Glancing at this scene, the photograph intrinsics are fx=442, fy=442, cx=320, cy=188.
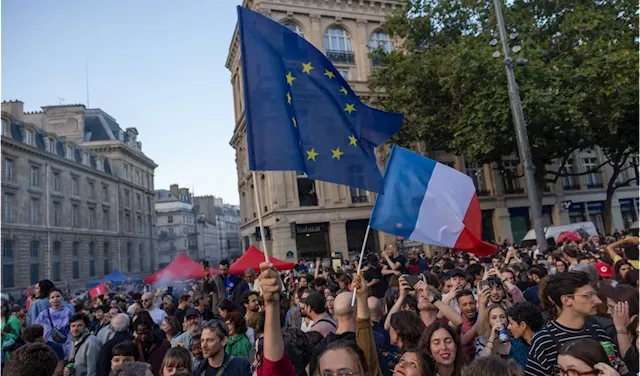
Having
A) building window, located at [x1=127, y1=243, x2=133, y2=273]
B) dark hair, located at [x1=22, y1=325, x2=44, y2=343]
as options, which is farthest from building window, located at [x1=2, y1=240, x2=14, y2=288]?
dark hair, located at [x1=22, y1=325, x2=44, y2=343]

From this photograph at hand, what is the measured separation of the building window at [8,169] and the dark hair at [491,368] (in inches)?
1678

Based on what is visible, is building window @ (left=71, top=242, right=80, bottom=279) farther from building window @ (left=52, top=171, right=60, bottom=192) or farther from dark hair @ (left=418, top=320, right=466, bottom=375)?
dark hair @ (left=418, top=320, right=466, bottom=375)

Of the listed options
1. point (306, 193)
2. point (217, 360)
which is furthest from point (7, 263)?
point (217, 360)

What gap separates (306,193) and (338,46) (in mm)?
9906

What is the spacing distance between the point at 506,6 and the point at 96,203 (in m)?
46.6

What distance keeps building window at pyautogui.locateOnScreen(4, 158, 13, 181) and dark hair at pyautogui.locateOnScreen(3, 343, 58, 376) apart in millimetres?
40542

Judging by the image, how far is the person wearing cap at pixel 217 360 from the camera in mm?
3768

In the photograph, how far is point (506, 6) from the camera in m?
20.4

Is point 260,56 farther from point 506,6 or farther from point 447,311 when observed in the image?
point 506,6

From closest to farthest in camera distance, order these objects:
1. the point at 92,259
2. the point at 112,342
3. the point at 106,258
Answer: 1. the point at 112,342
2. the point at 92,259
3. the point at 106,258

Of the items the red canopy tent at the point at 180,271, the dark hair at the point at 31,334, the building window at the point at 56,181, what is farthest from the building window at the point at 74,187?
the dark hair at the point at 31,334

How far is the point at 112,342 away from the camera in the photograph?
5129mm

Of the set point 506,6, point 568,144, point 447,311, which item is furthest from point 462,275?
point 568,144

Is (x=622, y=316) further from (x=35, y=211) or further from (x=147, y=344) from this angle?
(x=35, y=211)
